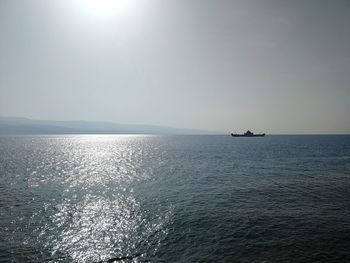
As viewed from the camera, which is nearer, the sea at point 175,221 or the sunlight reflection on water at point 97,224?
the sea at point 175,221

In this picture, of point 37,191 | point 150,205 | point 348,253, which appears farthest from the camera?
point 37,191

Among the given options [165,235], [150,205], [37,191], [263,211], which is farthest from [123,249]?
[37,191]

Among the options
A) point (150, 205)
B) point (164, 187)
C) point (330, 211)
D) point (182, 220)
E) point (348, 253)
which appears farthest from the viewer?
point (164, 187)

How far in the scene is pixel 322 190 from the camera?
46.5 metres

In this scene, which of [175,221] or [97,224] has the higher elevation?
[175,221]

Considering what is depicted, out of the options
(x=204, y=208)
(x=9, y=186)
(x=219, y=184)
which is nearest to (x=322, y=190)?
(x=219, y=184)

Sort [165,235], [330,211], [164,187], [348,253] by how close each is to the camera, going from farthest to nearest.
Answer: [164,187] < [330,211] < [165,235] < [348,253]

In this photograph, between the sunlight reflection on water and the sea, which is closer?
the sea

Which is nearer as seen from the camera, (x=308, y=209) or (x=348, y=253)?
(x=348, y=253)

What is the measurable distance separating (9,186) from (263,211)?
1902 inches

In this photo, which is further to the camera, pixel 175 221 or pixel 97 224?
pixel 175 221

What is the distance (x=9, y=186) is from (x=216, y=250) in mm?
46236

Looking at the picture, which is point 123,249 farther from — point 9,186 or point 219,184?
point 9,186

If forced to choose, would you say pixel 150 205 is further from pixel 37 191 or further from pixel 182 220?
pixel 37 191
